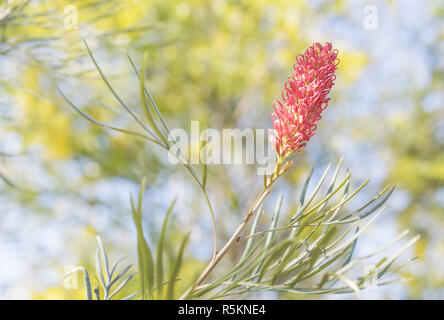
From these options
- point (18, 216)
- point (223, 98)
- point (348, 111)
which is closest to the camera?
point (18, 216)

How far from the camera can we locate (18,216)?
131cm

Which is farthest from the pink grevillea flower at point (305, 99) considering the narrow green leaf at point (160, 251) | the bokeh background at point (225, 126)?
the bokeh background at point (225, 126)

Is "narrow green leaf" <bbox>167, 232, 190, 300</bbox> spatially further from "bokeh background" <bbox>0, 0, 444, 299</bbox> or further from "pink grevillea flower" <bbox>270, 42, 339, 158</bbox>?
"bokeh background" <bbox>0, 0, 444, 299</bbox>

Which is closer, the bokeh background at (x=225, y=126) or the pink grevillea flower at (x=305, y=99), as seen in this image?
the pink grevillea flower at (x=305, y=99)

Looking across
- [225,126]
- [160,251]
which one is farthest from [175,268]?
[225,126]

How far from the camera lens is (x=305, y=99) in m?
→ 0.22

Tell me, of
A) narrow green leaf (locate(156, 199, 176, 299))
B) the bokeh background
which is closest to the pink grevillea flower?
narrow green leaf (locate(156, 199, 176, 299))

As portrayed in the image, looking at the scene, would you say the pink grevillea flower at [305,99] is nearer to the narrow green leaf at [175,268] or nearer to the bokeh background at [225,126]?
the narrow green leaf at [175,268]

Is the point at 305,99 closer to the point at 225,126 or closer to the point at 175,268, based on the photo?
the point at 175,268

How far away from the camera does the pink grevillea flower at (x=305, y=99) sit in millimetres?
222

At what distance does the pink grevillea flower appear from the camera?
22 centimetres

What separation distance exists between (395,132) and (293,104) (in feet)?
6.00
